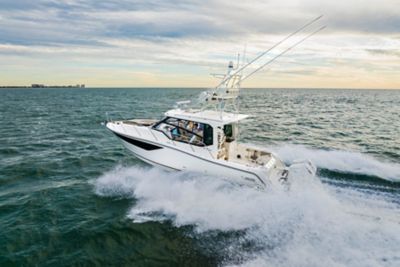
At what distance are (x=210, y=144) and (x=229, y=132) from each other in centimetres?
129

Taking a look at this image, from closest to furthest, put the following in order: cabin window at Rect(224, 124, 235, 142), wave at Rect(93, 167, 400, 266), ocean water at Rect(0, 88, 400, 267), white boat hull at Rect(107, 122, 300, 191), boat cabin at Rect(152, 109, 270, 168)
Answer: wave at Rect(93, 167, 400, 266) → ocean water at Rect(0, 88, 400, 267) → white boat hull at Rect(107, 122, 300, 191) → boat cabin at Rect(152, 109, 270, 168) → cabin window at Rect(224, 124, 235, 142)

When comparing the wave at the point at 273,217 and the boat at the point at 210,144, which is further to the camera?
the boat at the point at 210,144

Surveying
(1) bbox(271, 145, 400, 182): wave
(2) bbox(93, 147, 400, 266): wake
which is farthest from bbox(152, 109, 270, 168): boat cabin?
(1) bbox(271, 145, 400, 182): wave

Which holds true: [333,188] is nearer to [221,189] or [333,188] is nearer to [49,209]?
[221,189]

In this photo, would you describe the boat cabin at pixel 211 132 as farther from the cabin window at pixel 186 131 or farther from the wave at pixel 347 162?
the wave at pixel 347 162

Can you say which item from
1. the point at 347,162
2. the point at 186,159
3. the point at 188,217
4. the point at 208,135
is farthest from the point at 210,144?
the point at 347,162

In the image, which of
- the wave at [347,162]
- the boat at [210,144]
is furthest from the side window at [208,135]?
the wave at [347,162]

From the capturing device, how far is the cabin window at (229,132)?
1100 cm

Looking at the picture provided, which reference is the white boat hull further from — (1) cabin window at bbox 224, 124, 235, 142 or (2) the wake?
(1) cabin window at bbox 224, 124, 235, 142

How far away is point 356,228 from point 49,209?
30.7 ft

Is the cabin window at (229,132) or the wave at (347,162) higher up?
the cabin window at (229,132)

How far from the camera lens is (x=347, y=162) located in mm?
13805

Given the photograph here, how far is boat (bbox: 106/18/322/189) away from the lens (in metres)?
9.77

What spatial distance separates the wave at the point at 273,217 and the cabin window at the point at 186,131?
4.05 feet
